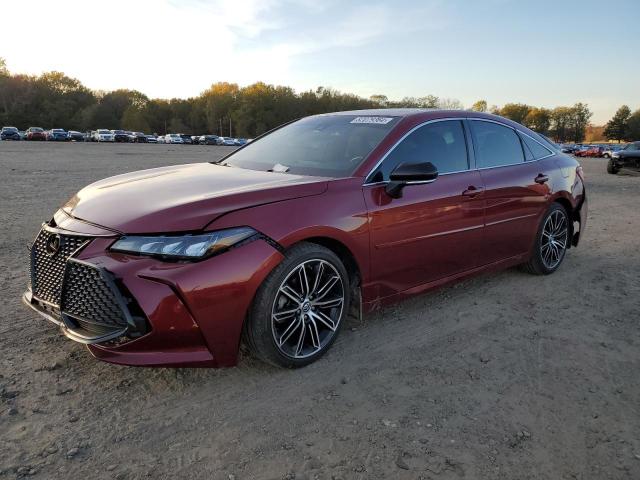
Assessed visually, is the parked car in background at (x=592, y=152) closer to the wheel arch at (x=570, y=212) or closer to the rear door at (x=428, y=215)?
the wheel arch at (x=570, y=212)

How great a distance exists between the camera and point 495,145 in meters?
4.66

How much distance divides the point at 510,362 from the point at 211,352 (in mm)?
1986

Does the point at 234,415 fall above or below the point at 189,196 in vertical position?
below

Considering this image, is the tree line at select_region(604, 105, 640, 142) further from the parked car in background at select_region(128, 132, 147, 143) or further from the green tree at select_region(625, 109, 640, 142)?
the parked car in background at select_region(128, 132, 147, 143)

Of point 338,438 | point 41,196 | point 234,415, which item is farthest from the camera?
point 41,196

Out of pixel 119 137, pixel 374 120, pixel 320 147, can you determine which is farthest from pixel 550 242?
pixel 119 137

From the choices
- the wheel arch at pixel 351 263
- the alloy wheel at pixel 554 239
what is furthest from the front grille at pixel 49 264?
the alloy wheel at pixel 554 239

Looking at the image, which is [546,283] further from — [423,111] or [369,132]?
[369,132]

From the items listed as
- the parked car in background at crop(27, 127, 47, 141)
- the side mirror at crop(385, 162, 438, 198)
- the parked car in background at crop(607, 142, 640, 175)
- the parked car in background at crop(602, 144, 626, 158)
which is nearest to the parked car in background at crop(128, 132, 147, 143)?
the parked car in background at crop(27, 127, 47, 141)

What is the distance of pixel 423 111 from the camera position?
4.26m

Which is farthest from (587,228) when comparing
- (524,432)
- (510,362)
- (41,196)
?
(41,196)

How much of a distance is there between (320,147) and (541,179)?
2441 mm

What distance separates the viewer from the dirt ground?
91.7 inches

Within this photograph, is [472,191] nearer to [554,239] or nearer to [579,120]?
[554,239]
